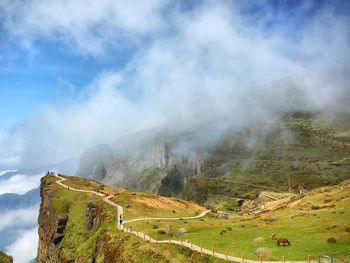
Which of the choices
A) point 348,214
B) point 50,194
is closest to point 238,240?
point 348,214

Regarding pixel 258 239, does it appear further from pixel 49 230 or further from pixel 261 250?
pixel 49 230

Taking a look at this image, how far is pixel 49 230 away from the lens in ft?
421

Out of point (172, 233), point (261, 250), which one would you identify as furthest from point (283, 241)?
point (172, 233)

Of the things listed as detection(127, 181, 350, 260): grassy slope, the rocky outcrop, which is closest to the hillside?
detection(127, 181, 350, 260): grassy slope

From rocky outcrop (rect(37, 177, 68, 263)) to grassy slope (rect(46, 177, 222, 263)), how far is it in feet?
7.27

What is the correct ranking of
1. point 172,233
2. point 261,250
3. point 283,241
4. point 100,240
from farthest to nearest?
point 100,240 → point 172,233 → point 283,241 → point 261,250

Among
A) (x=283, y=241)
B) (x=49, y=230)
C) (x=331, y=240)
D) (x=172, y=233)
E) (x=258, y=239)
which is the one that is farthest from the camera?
(x=49, y=230)

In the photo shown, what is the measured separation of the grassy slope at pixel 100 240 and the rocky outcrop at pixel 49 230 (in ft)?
7.27

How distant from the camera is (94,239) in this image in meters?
90.3

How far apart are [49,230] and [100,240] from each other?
50492 millimetres

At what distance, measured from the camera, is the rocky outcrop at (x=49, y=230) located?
116 metres

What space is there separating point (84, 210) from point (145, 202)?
739 inches

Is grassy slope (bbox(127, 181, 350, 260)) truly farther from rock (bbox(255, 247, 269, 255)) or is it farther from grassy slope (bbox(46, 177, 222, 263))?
grassy slope (bbox(46, 177, 222, 263))

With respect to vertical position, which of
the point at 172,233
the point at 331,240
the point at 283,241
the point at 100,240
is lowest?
the point at 100,240
